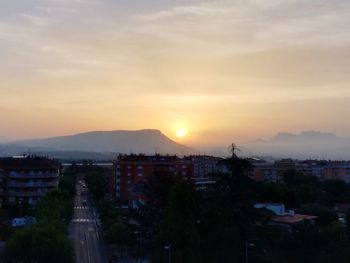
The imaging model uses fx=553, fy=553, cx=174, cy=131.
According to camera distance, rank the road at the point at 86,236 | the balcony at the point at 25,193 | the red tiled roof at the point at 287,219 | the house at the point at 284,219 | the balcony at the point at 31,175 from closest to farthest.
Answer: the road at the point at 86,236, the house at the point at 284,219, the red tiled roof at the point at 287,219, the balcony at the point at 25,193, the balcony at the point at 31,175

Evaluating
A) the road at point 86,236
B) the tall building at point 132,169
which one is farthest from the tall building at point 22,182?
the tall building at point 132,169

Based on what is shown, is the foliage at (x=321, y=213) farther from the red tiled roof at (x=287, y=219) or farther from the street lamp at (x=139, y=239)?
the street lamp at (x=139, y=239)

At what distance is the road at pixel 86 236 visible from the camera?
92.7ft

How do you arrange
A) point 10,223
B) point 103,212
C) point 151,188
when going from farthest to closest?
1. point 103,212
2. point 10,223
3. point 151,188

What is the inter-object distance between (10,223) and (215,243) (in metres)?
18.1

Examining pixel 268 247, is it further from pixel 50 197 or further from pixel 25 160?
pixel 25 160

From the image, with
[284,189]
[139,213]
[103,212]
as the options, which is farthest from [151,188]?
[284,189]

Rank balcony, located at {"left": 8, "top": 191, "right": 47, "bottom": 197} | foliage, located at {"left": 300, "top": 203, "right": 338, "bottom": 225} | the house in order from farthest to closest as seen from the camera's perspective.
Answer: balcony, located at {"left": 8, "top": 191, "right": 47, "bottom": 197}
foliage, located at {"left": 300, "top": 203, "right": 338, "bottom": 225}
the house

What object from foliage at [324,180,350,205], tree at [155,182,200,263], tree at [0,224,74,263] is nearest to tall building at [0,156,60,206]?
tree at [0,224,74,263]

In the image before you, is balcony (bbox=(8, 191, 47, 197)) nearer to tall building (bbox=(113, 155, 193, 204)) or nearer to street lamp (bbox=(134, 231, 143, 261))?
tall building (bbox=(113, 155, 193, 204))

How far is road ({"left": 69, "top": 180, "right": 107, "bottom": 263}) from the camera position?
28266mm

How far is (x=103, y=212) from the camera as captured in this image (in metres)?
38.8

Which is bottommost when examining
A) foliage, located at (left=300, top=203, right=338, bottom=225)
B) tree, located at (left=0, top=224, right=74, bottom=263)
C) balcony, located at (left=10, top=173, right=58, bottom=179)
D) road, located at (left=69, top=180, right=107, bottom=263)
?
road, located at (left=69, top=180, right=107, bottom=263)

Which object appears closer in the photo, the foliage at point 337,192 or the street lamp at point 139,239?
the street lamp at point 139,239
